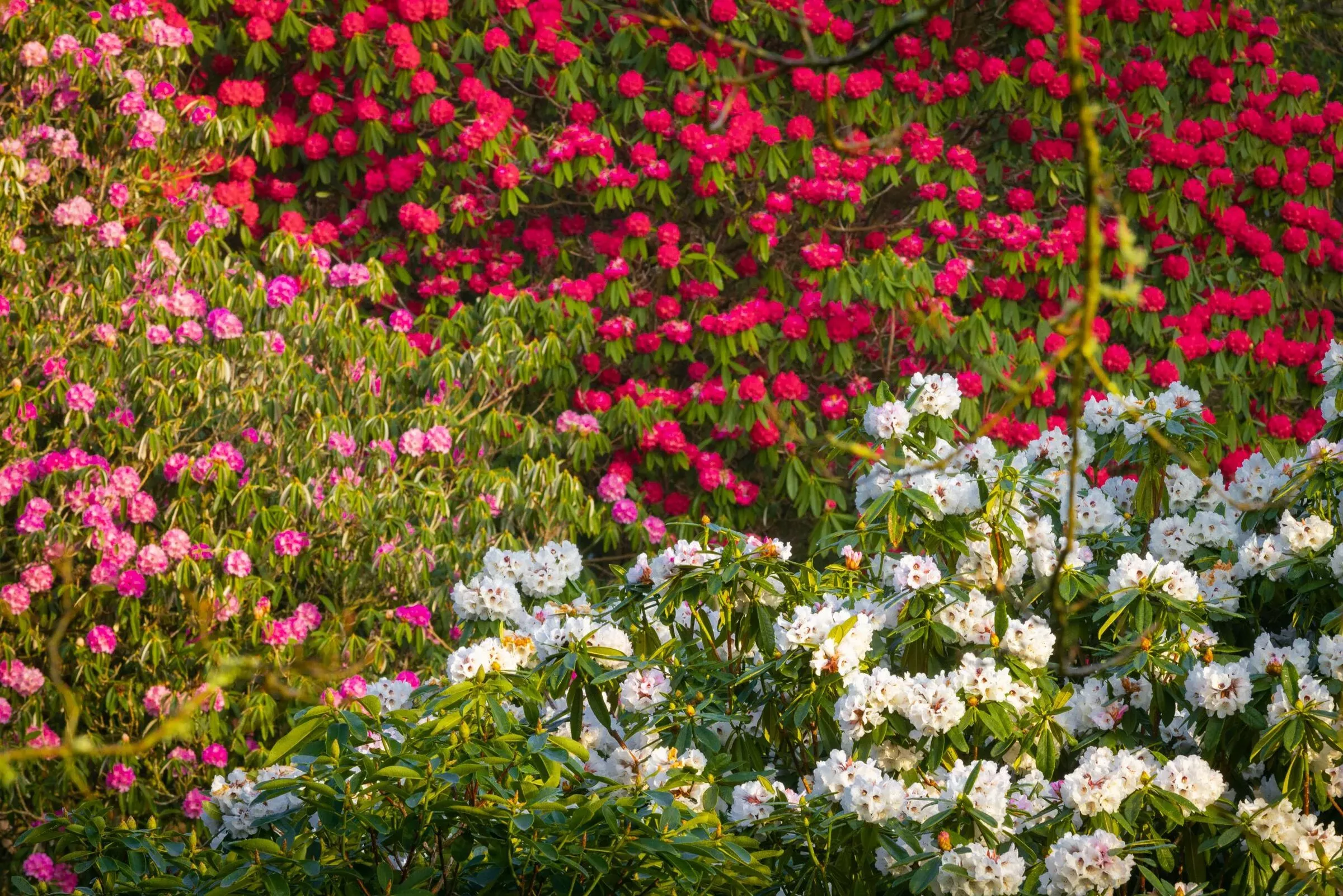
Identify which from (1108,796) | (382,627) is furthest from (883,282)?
(1108,796)

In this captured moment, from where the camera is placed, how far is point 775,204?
16.6ft

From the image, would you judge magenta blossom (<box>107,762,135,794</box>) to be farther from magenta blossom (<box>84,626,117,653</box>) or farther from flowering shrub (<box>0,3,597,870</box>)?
magenta blossom (<box>84,626,117,653</box>)

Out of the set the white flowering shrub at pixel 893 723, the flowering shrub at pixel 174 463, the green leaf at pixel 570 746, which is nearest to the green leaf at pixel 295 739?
the white flowering shrub at pixel 893 723

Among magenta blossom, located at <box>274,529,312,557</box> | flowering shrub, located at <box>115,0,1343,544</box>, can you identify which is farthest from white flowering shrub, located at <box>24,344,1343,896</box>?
flowering shrub, located at <box>115,0,1343,544</box>

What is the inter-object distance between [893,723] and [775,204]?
3.06 metres

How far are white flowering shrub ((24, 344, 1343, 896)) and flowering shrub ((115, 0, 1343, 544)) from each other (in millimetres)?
2004

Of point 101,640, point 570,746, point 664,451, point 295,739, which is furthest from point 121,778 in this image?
point 570,746

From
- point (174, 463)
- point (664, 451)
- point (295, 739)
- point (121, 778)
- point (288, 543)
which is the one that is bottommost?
point (121, 778)

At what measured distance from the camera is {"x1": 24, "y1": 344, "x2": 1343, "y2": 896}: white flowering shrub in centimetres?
204

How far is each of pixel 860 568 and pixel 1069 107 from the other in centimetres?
316

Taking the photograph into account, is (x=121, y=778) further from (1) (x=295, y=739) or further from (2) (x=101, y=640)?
(1) (x=295, y=739)

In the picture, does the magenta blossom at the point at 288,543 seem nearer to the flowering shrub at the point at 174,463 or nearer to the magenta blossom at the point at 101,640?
the flowering shrub at the point at 174,463

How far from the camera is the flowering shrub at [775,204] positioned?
500 centimetres

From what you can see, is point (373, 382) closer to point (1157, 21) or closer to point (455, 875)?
point (455, 875)
